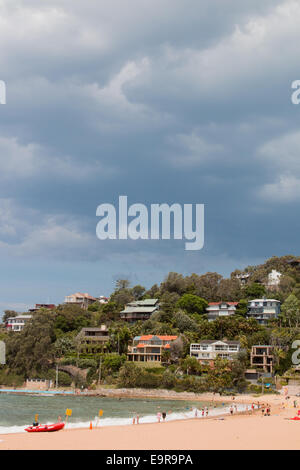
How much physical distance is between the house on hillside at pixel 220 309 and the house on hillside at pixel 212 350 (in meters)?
23.8

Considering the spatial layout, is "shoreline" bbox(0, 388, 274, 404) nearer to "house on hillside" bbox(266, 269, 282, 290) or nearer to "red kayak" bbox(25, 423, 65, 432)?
"red kayak" bbox(25, 423, 65, 432)

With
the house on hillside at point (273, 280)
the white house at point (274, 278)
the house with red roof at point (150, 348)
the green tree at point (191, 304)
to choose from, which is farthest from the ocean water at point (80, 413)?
the white house at point (274, 278)

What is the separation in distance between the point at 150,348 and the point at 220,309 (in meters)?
27.2

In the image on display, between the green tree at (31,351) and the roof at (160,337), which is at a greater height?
the roof at (160,337)

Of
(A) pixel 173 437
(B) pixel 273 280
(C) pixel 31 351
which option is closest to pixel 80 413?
(A) pixel 173 437

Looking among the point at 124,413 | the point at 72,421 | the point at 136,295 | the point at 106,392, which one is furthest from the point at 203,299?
the point at 72,421

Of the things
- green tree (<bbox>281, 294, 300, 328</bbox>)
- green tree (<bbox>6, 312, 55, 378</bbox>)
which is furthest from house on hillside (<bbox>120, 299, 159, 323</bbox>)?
green tree (<bbox>281, 294, 300, 328</bbox>)

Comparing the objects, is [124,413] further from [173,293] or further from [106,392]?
[173,293]

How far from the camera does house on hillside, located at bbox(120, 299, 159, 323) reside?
109m

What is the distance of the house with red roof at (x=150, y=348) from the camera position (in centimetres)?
8323

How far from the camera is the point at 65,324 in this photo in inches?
3888

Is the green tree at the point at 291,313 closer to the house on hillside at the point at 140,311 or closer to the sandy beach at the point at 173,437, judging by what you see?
the house on hillside at the point at 140,311

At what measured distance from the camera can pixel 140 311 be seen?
358 feet

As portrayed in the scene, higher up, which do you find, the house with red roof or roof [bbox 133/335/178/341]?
roof [bbox 133/335/178/341]
